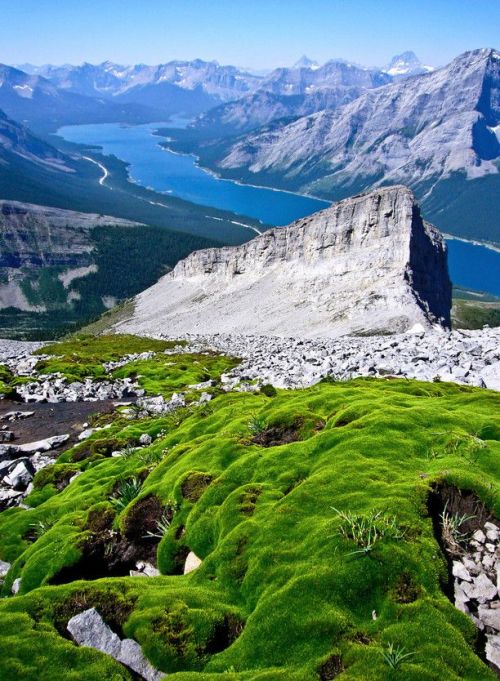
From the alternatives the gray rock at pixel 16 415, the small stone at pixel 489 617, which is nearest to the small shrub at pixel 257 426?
the small stone at pixel 489 617

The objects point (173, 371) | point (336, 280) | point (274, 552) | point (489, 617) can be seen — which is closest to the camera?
Result: point (489, 617)

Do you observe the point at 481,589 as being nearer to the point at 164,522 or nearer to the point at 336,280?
the point at 164,522

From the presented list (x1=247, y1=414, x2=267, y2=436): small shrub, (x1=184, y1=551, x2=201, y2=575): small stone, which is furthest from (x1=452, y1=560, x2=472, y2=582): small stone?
(x1=247, y1=414, x2=267, y2=436): small shrub

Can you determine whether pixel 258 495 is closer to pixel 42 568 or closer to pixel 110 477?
pixel 42 568

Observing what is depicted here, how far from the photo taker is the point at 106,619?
39.8ft

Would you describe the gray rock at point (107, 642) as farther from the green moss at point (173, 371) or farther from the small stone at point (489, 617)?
the green moss at point (173, 371)

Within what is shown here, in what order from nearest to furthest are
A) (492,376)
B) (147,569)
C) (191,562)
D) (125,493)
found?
(191,562) → (147,569) → (125,493) → (492,376)

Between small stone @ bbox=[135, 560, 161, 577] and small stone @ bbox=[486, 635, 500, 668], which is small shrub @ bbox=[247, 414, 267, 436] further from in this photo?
small stone @ bbox=[486, 635, 500, 668]

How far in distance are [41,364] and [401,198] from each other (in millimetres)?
105509

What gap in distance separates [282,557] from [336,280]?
127 meters

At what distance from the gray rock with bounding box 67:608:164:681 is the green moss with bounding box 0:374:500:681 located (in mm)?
218

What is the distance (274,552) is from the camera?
1272 cm

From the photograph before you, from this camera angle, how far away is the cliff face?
113m

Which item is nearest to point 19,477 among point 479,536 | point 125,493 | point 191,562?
point 125,493
